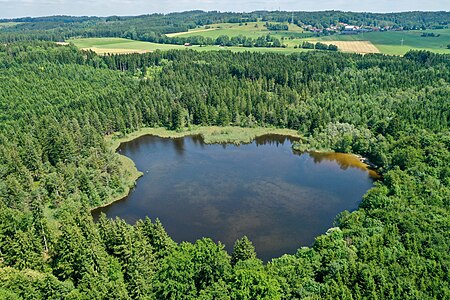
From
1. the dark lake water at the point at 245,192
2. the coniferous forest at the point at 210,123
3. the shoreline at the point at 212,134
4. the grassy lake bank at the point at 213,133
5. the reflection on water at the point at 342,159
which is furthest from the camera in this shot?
the grassy lake bank at the point at 213,133

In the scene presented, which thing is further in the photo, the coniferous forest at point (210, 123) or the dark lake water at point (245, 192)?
the dark lake water at point (245, 192)

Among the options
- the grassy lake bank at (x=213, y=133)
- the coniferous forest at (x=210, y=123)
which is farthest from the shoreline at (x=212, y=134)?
the coniferous forest at (x=210, y=123)

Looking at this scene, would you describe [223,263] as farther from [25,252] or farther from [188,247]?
[25,252]

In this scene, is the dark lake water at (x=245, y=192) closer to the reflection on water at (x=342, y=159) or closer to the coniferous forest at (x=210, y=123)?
the reflection on water at (x=342, y=159)

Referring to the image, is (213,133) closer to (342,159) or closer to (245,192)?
(342,159)

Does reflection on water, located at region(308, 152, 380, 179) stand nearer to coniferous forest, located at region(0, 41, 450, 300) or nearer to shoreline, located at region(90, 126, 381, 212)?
shoreline, located at region(90, 126, 381, 212)

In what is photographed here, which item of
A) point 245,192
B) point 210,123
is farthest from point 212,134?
point 245,192
